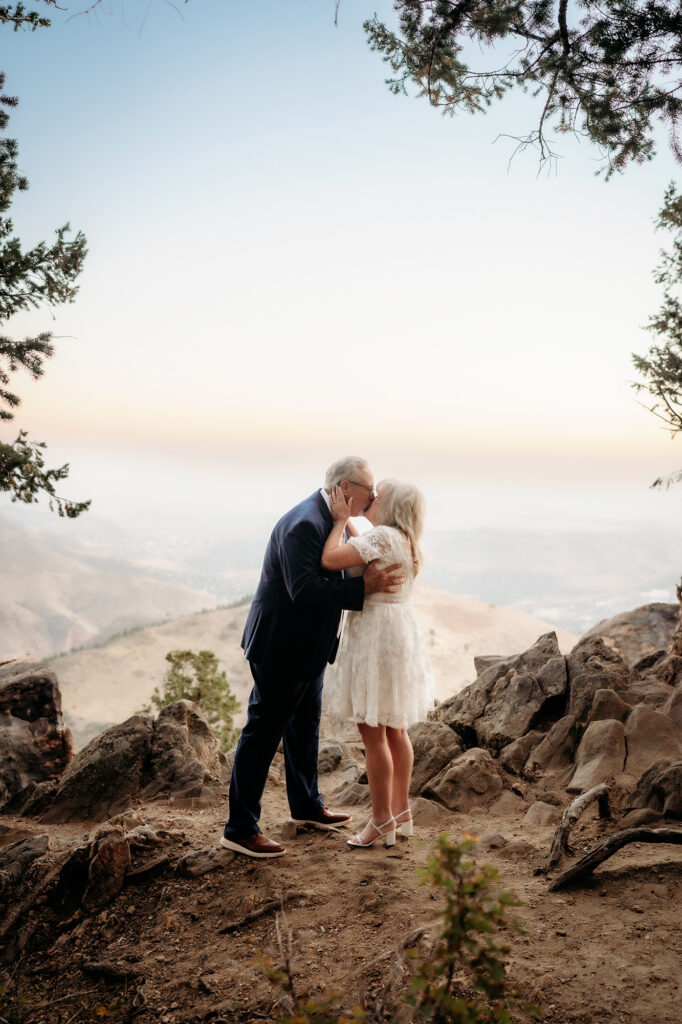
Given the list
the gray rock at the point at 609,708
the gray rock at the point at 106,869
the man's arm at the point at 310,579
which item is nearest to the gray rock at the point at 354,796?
the gray rock at the point at 609,708

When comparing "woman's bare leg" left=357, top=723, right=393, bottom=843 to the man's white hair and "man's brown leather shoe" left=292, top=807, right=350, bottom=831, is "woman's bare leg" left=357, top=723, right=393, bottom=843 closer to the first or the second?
"man's brown leather shoe" left=292, top=807, right=350, bottom=831

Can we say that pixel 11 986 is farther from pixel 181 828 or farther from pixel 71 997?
pixel 181 828

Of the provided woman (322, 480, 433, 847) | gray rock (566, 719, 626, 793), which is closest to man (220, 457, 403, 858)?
woman (322, 480, 433, 847)

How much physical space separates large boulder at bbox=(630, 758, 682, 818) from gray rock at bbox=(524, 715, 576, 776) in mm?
1396

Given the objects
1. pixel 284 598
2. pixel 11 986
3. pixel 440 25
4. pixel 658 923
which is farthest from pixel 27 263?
pixel 658 923

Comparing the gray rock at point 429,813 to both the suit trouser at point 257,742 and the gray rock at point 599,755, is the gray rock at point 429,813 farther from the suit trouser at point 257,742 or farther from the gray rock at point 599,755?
the suit trouser at point 257,742

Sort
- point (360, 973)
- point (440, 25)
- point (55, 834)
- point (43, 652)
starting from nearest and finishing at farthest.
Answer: point (360, 973), point (440, 25), point (55, 834), point (43, 652)

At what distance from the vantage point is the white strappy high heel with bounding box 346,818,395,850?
456cm

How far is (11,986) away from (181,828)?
2.03 metres

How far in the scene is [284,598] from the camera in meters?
4.56

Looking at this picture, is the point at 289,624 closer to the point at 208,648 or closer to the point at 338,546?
the point at 338,546

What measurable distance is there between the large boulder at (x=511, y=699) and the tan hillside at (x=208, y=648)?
255 feet

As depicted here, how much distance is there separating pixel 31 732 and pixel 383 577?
533 centimetres

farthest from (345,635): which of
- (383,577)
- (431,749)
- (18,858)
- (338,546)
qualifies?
(18,858)
